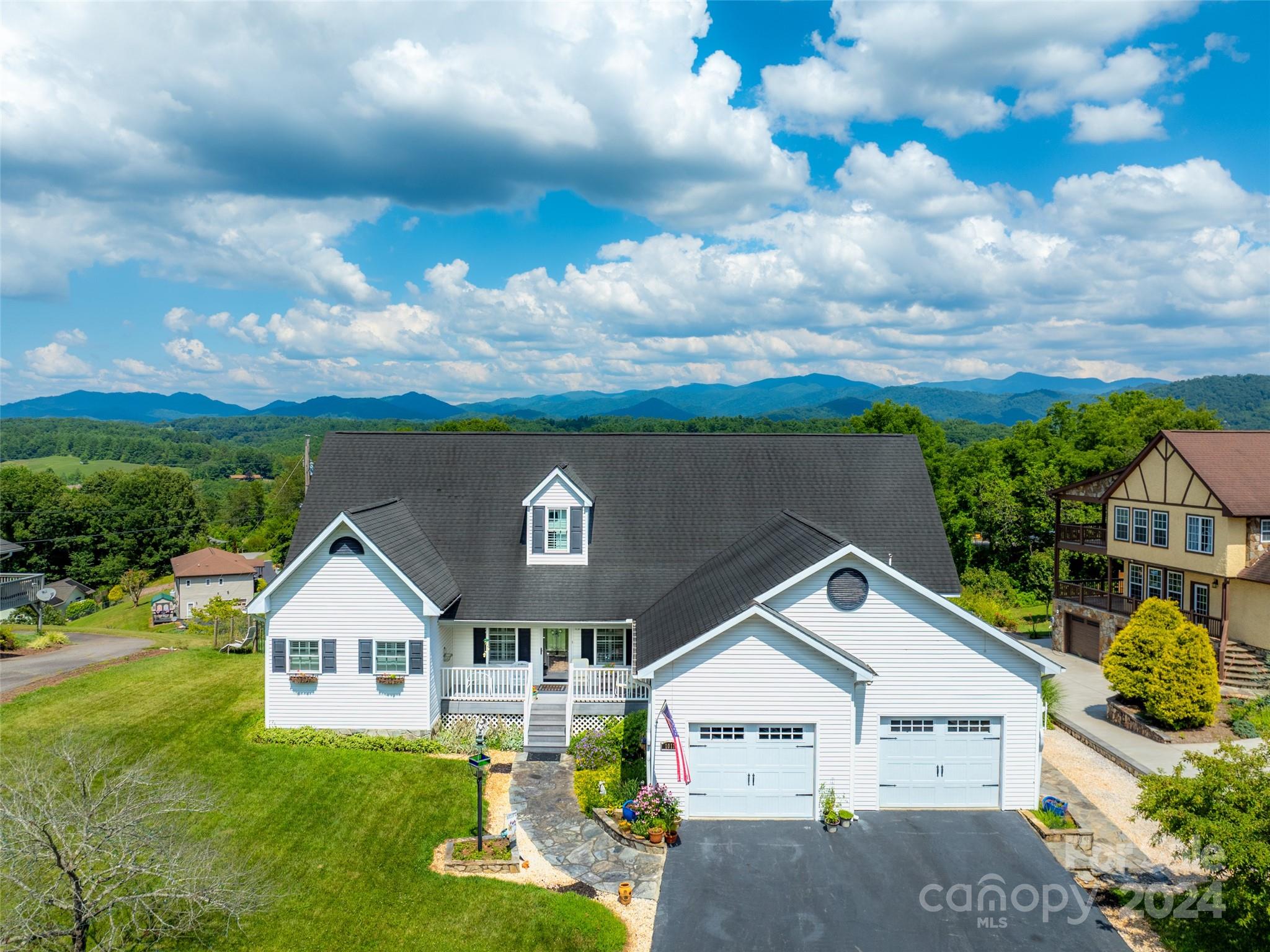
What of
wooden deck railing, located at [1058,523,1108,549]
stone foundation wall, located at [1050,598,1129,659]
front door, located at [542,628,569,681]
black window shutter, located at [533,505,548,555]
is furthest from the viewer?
wooden deck railing, located at [1058,523,1108,549]

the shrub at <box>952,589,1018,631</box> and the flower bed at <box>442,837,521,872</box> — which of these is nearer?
the flower bed at <box>442,837,521,872</box>

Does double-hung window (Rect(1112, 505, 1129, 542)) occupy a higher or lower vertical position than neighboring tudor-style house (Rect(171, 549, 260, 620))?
higher

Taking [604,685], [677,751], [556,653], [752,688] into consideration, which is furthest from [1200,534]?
[556,653]

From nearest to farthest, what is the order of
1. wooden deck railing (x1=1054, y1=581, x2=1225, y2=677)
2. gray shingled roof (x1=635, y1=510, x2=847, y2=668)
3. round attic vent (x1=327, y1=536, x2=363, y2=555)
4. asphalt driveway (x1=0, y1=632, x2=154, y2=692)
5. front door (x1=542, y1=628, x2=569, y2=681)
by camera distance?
gray shingled roof (x1=635, y1=510, x2=847, y2=668) → round attic vent (x1=327, y1=536, x2=363, y2=555) → front door (x1=542, y1=628, x2=569, y2=681) → wooden deck railing (x1=1054, y1=581, x2=1225, y2=677) → asphalt driveway (x1=0, y1=632, x2=154, y2=692)

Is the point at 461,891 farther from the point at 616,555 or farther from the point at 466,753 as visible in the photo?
the point at 616,555

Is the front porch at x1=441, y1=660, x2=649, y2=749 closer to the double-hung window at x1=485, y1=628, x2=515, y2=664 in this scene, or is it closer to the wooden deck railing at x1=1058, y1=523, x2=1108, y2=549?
the double-hung window at x1=485, y1=628, x2=515, y2=664

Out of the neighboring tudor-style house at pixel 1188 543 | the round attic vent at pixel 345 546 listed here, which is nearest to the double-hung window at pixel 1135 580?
the neighboring tudor-style house at pixel 1188 543

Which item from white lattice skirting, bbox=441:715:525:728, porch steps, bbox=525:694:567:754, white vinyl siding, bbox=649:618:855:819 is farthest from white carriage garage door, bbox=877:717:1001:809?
white lattice skirting, bbox=441:715:525:728
